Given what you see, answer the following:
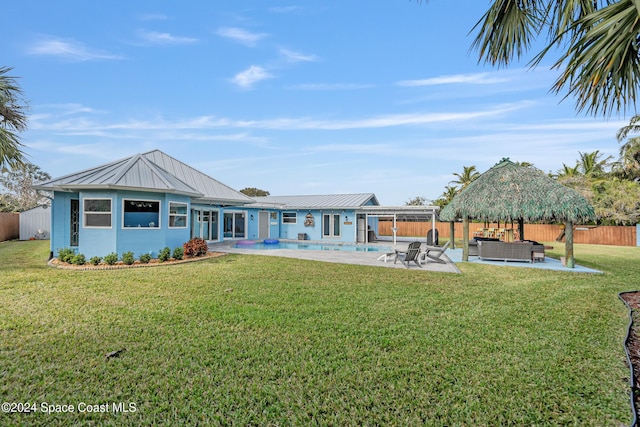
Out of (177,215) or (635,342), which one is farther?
(177,215)

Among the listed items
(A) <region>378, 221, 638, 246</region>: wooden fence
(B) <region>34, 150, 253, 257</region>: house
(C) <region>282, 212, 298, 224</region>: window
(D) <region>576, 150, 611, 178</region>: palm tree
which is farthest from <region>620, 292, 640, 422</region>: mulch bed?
(D) <region>576, 150, 611, 178</region>: palm tree

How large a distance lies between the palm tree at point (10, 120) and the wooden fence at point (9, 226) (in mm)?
14484

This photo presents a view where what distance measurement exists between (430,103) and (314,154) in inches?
424

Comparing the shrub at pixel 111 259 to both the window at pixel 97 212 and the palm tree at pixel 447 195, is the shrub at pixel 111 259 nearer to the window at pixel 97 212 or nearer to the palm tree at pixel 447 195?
the window at pixel 97 212

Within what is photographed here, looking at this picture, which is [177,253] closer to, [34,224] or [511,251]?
[511,251]

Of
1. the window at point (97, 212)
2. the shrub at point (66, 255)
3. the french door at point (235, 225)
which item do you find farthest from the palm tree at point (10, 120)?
the french door at point (235, 225)

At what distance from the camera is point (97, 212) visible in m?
11.6

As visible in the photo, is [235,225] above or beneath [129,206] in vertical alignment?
beneath

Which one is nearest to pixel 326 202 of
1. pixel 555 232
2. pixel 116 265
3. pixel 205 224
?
pixel 205 224

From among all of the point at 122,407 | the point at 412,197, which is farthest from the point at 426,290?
the point at 412,197

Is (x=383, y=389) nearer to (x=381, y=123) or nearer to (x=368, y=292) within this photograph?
(x=368, y=292)

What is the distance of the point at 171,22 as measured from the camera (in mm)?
12102

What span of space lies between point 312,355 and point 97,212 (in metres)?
11.3

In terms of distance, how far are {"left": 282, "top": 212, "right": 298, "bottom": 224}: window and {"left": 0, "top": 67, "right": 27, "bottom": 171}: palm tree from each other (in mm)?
16029
